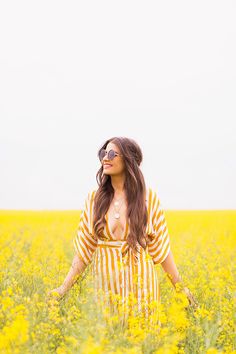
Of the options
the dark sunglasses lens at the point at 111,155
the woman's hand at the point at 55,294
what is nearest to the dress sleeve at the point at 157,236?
the dark sunglasses lens at the point at 111,155

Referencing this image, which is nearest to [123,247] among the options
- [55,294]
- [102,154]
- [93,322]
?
[55,294]

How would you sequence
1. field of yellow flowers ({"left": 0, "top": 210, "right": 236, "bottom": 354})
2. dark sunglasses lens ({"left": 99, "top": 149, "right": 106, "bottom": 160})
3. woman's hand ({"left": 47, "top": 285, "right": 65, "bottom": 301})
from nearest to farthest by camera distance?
field of yellow flowers ({"left": 0, "top": 210, "right": 236, "bottom": 354}) → woman's hand ({"left": 47, "top": 285, "right": 65, "bottom": 301}) → dark sunglasses lens ({"left": 99, "top": 149, "right": 106, "bottom": 160})

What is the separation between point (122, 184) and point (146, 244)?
0.43 meters

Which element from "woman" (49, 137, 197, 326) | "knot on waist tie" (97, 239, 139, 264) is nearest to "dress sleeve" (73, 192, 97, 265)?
"woman" (49, 137, 197, 326)

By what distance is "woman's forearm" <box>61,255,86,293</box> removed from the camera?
3.41 meters

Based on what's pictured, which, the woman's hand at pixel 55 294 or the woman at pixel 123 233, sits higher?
the woman at pixel 123 233

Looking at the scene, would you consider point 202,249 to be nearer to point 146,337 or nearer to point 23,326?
point 146,337

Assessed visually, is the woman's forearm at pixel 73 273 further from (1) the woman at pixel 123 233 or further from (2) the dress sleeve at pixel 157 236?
(2) the dress sleeve at pixel 157 236

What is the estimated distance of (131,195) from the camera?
3402mm

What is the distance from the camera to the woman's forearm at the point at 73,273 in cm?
341

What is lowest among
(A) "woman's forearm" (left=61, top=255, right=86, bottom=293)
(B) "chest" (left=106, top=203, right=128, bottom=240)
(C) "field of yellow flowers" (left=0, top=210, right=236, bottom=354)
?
Answer: (C) "field of yellow flowers" (left=0, top=210, right=236, bottom=354)

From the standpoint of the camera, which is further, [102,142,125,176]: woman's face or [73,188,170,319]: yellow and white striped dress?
[102,142,125,176]: woman's face

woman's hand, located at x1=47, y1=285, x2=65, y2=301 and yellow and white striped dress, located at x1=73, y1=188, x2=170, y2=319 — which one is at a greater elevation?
yellow and white striped dress, located at x1=73, y1=188, x2=170, y2=319

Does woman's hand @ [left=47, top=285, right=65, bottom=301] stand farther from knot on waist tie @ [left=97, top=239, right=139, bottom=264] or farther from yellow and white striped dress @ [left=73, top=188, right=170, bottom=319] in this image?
knot on waist tie @ [left=97, top=239, right=139, bottom=264]
